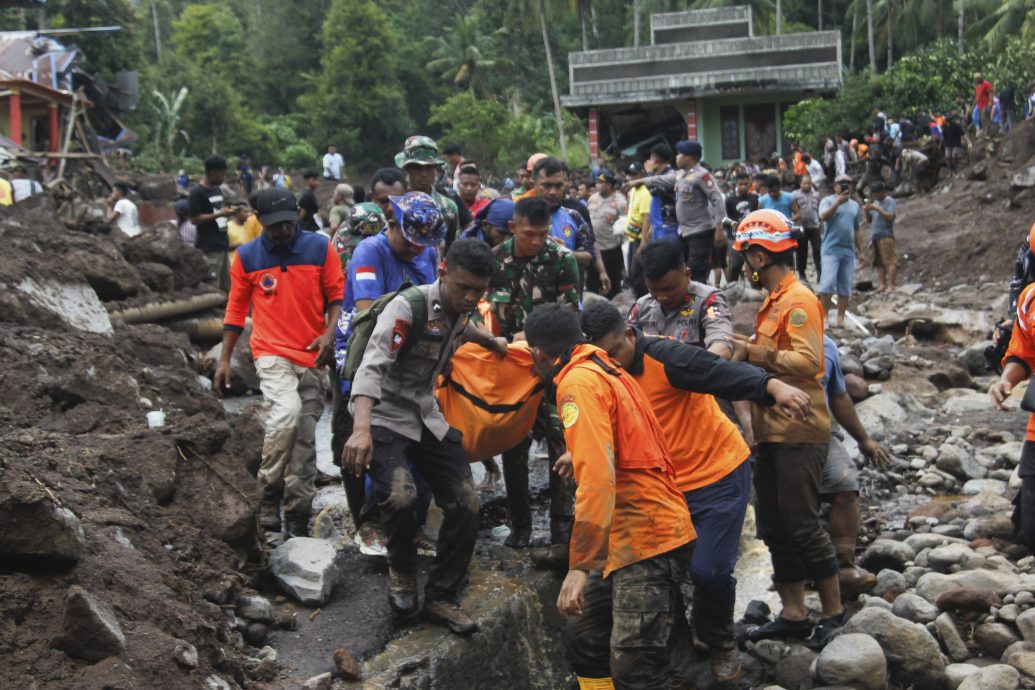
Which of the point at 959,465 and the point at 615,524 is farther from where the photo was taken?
the point at 959,465

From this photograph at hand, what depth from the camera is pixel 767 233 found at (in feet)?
17.2

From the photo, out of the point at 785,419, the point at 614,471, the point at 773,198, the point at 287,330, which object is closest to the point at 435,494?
the point at 614,471

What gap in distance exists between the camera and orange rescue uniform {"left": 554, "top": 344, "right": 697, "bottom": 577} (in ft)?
12.6

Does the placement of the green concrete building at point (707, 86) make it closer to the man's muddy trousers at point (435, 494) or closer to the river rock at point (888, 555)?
the river rock at point (888, 555)

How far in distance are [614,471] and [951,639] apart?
2.80 m

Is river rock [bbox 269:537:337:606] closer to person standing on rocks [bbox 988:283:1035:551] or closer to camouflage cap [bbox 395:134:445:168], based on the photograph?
camouflage cap [bbox 395:134:445:168]

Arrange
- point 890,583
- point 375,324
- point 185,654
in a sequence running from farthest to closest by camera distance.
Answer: point 890,583 → point 375,324 → point 185,654

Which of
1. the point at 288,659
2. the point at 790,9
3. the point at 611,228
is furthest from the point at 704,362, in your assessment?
the point at 790,9

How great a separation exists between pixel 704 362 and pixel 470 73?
4925cm

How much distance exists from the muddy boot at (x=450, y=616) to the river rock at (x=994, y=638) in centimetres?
277

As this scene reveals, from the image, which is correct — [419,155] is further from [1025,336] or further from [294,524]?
[1025,336]

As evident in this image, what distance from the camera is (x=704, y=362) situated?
447 centimetres

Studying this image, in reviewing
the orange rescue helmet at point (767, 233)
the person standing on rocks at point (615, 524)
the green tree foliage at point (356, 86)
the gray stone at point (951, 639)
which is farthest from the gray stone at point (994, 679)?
the green tree foliage at point (356, 86)

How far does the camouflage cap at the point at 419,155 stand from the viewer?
6.91m
